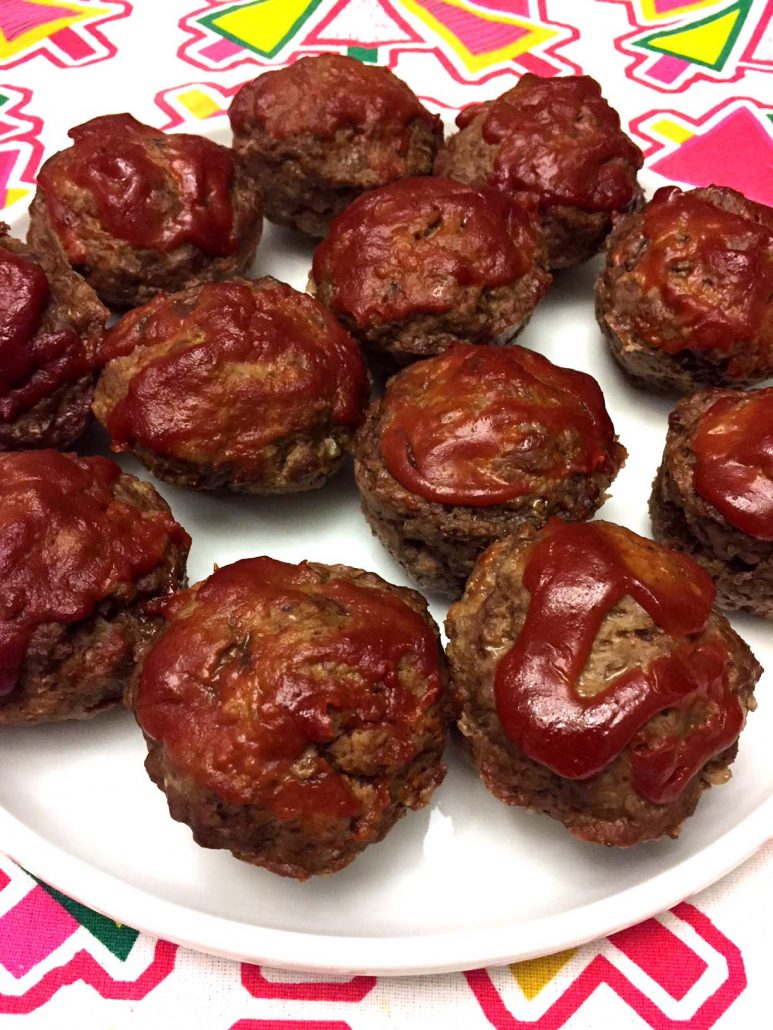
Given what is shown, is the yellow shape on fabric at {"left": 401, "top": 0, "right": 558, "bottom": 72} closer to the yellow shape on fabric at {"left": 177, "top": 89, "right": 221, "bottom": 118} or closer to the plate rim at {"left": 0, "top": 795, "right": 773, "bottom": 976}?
the yellow shape on fabric at {"left": 177, "top": 89, "right": 221, "bottom": 118}

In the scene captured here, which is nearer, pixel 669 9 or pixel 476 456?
pixel 476 456

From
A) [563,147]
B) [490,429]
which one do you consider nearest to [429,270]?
[490,429]

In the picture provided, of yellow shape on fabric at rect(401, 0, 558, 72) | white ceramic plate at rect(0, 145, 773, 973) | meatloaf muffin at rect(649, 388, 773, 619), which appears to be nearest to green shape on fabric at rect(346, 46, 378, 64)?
yellow shape on fabric at rect(401, 0, 558, 72)

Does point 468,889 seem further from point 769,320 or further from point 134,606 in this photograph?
point 769,320

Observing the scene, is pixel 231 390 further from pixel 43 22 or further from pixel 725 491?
pixel 43 22

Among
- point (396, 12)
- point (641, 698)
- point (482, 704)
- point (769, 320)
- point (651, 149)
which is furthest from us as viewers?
point (396, 12)

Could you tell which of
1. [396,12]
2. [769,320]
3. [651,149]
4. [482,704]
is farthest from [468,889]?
[396,12]
